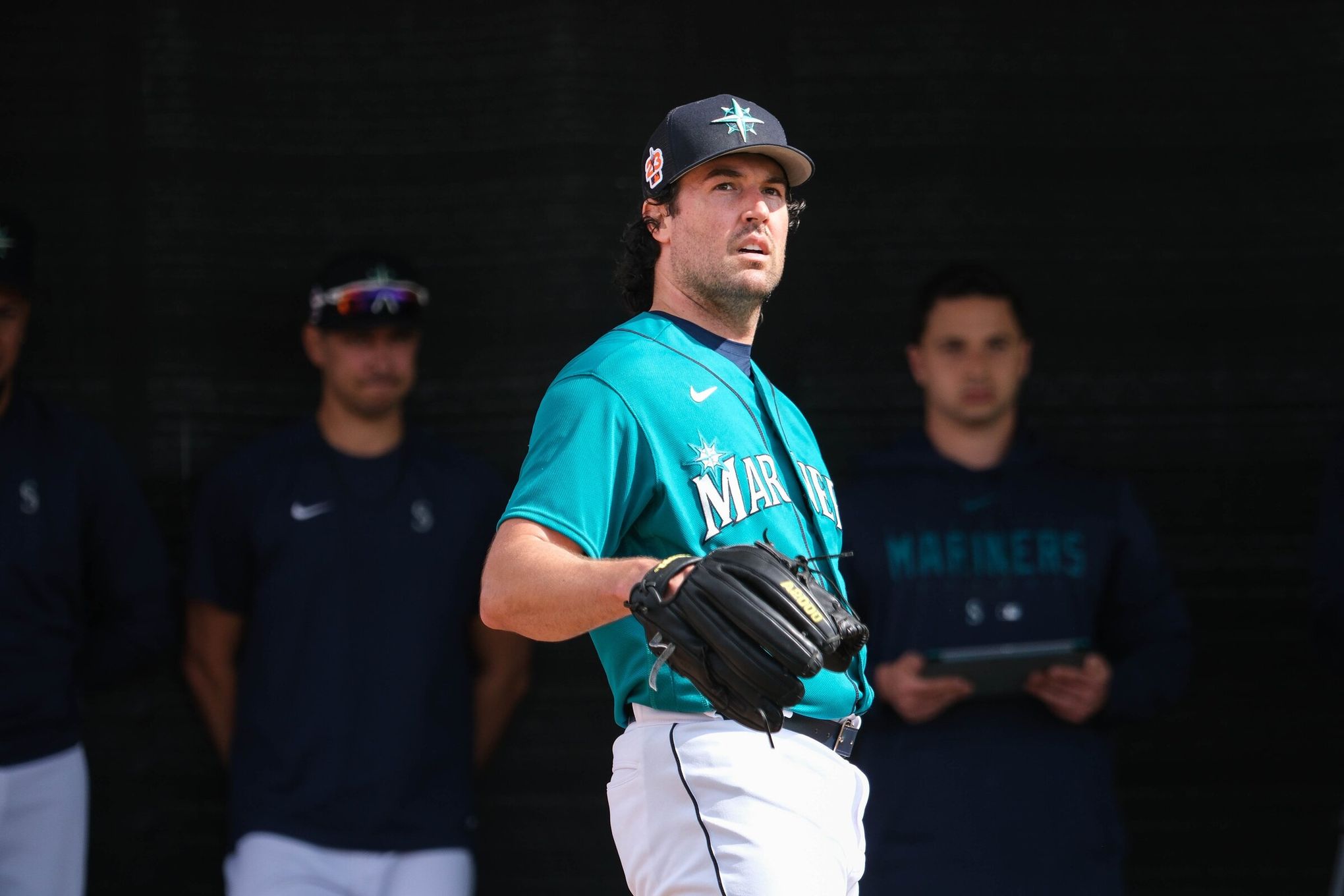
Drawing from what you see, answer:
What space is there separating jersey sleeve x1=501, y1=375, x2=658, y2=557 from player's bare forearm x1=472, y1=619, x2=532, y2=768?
1.69m

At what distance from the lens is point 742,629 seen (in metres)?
2.09

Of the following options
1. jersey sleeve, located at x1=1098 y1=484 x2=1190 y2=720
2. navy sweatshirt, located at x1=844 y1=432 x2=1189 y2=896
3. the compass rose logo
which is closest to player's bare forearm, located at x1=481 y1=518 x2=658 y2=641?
the compass rose logo

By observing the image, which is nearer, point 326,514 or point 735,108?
point 735,108

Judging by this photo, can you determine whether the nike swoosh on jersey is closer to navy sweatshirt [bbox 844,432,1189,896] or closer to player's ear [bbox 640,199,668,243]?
navy sweatshirt [bbox 844,432,1189,896]

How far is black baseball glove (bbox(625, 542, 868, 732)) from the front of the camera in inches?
81.8

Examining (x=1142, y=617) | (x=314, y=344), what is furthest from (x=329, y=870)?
(x=1142, y=617)

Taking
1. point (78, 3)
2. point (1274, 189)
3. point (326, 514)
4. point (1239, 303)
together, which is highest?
point (78, 3)

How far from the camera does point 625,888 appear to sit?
14.6ft

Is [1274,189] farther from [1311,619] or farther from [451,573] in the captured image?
[451,573]

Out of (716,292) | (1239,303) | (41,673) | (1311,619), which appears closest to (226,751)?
(41,673)

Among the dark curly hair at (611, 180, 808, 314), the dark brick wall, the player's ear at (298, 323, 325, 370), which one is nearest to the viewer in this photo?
the dark curly hair at (611, 180, 808, 314)

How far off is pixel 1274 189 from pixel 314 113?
259cm

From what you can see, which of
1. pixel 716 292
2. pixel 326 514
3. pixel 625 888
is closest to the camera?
pixel 716 292

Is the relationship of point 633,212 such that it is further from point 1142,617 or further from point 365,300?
point 1142,617
